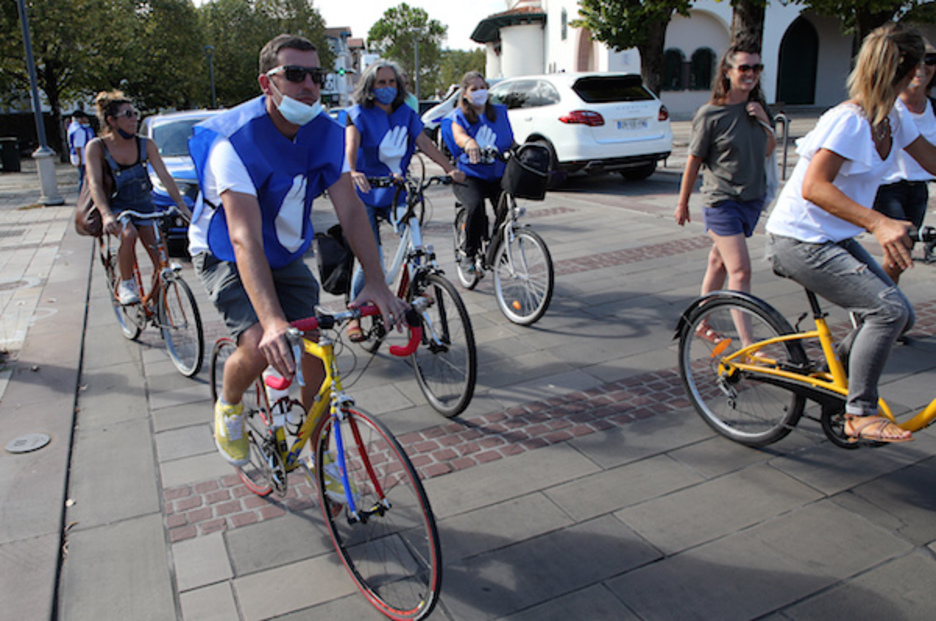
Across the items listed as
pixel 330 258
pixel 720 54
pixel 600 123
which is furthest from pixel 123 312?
pixel 720 54

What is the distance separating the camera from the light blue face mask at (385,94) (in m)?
5.06

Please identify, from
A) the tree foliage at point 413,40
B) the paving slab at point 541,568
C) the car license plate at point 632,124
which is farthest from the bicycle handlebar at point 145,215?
the tree foliage at point 413,40

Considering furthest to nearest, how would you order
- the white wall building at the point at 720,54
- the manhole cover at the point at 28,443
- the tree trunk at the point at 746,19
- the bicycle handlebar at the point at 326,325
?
the white wall building at the point at 720,54 < the tree trunk at the point at 746,19 < the manhole cover at the point at 28,443 < the bicycle handlebar at the point at 326,325

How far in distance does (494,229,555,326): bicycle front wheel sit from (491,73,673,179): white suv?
6.43m

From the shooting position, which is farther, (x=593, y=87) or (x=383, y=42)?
(x=383, y=42)

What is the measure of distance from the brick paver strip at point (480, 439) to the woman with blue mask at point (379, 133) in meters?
1.32

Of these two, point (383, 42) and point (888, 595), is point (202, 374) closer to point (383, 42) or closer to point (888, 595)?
point (888, 595)

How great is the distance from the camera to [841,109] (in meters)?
2.99

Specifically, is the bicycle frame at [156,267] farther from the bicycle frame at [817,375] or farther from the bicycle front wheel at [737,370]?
the bicycle frame at [817,375]

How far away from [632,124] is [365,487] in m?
10.6

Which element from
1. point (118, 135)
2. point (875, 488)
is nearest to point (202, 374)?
point (118, 135)

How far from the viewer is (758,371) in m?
3.39

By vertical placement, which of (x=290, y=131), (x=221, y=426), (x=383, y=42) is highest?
(x=383, y=42)

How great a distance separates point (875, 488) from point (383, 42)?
101 m
